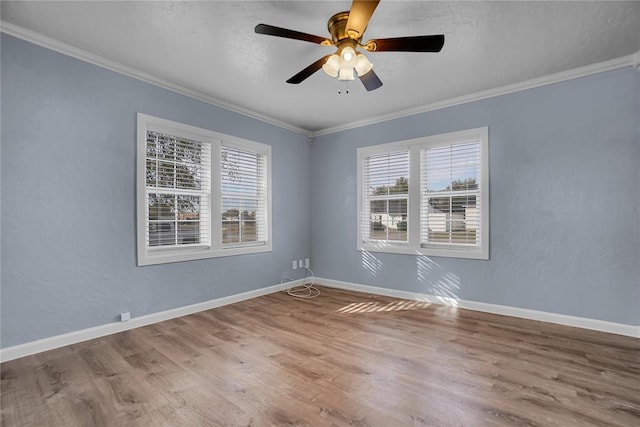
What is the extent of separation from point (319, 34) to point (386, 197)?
2613mm

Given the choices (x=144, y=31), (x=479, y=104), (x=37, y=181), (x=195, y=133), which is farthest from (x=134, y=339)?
(x=479, y=104)

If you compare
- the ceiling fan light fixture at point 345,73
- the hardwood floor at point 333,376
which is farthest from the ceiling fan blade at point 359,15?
the hardwood floor at point 333,376

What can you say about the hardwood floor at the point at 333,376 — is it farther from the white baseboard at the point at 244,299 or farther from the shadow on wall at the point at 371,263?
the shadow on wall at the point at 371,263

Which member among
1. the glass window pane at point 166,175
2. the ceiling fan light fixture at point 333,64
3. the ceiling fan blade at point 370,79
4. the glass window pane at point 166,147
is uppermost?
the ceiling fan blade at point 370,79

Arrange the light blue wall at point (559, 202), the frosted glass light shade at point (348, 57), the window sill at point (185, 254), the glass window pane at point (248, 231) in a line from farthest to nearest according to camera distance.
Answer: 1. the glass window pane at point (248, 231)
2. the window sill at point (185, 254)
3. the light blue wall at point (559, 202)
4. the frosted glass light shade at point (348, 57)

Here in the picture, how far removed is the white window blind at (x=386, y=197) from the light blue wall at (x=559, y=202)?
0.51 meters

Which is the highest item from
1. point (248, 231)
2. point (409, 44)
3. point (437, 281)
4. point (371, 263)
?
point (409, 44)

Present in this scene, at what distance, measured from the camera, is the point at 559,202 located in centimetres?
321

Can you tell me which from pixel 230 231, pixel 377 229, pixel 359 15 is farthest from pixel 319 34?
pixel 377 229

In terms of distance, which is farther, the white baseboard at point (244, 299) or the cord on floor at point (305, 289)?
the cord on floor at point (305, 289)

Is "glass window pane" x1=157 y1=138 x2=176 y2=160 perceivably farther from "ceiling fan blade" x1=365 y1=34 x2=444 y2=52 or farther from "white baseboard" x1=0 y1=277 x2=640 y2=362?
"ceiling fan blade" x1=365 y1=34 x2=444 y2=52

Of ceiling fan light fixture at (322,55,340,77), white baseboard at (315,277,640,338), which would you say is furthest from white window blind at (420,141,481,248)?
ceiling fan light fixture at (322,55,340,77)

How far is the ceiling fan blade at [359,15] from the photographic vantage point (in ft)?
5.65

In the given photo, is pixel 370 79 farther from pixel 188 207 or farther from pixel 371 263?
pixel 371 263
